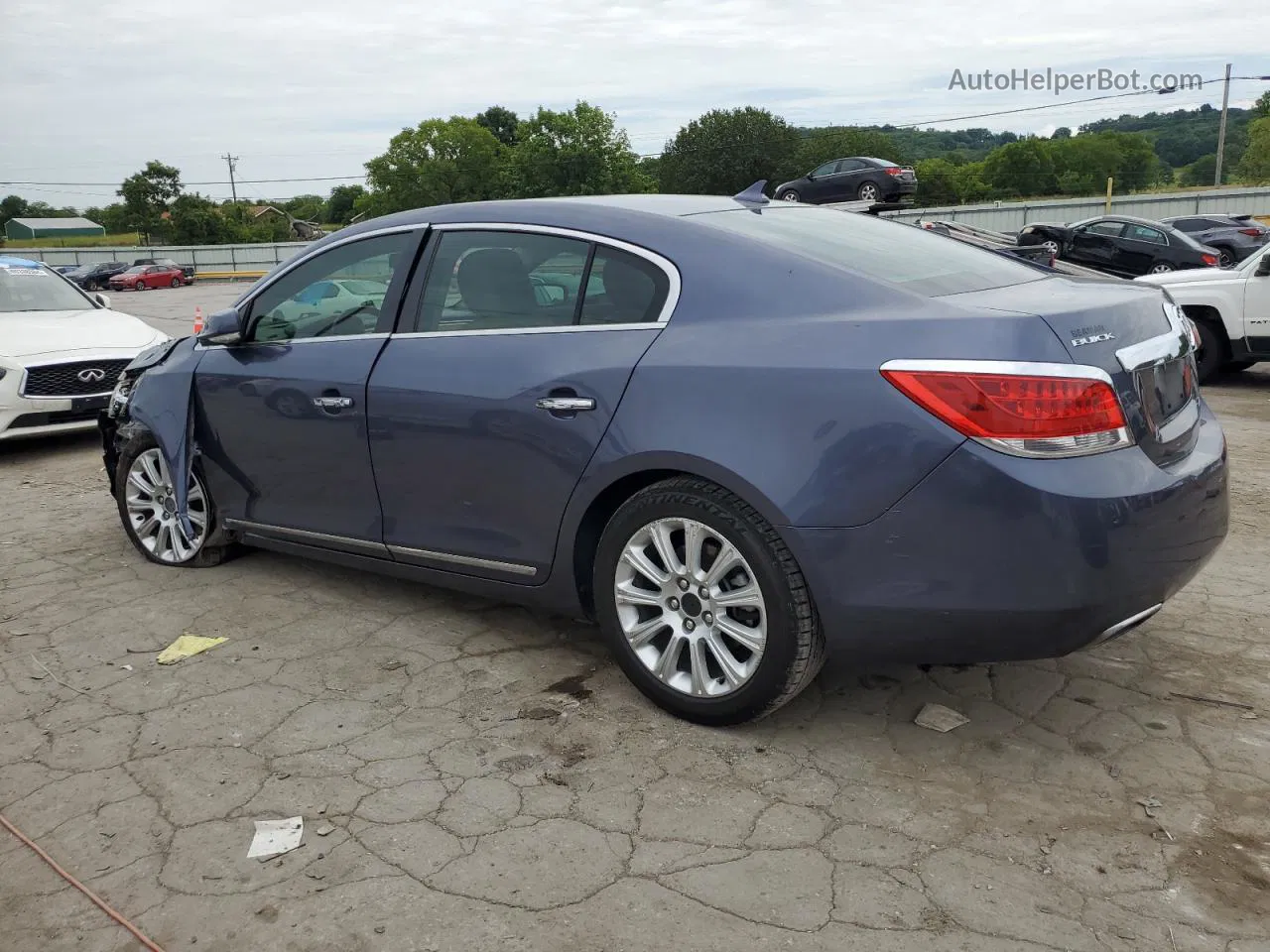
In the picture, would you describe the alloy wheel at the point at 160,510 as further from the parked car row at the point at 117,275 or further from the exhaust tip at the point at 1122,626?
the parked car row at the point at 117,275

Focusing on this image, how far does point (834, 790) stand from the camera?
3102 millimetres

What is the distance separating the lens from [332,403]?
427 centimetres

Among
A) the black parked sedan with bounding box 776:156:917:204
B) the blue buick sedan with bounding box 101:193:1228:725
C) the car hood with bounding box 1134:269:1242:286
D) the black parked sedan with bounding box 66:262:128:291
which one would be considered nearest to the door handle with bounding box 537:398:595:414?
the blue buick sedan with bounding box 101:193:1228:725

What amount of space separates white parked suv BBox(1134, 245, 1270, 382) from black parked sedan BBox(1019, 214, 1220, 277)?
31.4ft

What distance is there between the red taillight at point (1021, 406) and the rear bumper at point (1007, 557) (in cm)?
5

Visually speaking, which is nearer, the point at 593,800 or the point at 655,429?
the point at 593,800

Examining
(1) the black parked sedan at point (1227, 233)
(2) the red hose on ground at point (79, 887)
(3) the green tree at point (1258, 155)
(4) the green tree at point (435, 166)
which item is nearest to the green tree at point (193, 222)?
(4) the green tree at point (435, 166)

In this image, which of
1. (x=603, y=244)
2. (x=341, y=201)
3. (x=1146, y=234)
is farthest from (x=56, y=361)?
(x=341, y=201)

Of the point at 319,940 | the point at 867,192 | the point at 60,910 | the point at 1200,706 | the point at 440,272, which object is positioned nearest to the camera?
the point at 319,940

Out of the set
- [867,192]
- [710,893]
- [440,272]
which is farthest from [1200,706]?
[867,192]

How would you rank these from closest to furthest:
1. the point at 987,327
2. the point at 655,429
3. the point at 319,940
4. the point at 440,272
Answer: the point at 319,940 → the point at 987,327 → the point at 655,429 → the point at 440,272

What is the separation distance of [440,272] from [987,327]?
6.76ft

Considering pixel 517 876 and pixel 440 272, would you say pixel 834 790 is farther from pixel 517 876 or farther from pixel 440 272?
pixel 440 272

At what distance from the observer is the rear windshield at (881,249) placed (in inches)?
133
